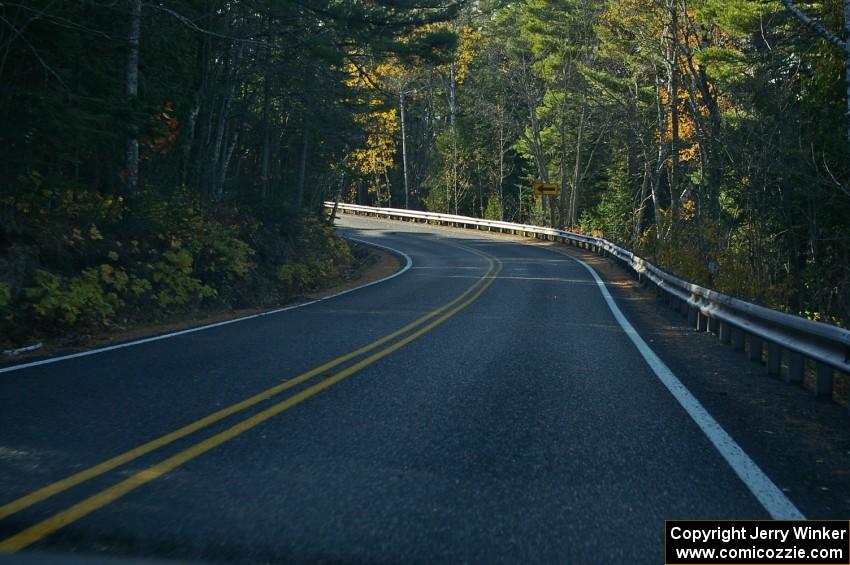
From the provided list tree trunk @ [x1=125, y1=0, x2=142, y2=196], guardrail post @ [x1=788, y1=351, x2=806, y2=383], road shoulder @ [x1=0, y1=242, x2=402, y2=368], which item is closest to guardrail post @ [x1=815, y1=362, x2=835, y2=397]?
guardrail post @ [x1=788, y1=351, x2=806, y2=383]

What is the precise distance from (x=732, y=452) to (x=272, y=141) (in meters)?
32.4

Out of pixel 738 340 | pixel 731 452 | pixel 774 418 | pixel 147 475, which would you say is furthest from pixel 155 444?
pixel 738 340

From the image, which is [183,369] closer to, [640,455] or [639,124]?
[640,455]

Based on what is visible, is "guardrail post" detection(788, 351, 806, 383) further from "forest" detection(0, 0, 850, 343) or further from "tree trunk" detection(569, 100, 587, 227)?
"tree trunk" detection(569, 100, 587, 227)

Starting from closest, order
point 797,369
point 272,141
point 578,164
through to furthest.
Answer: point 797,369, point 272,141, point 578,164

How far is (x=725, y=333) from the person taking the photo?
11.7 meters

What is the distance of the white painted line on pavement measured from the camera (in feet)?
14.4

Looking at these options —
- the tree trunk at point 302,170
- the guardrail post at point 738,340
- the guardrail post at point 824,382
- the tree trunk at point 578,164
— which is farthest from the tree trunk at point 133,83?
the tree trunk at point 578,164

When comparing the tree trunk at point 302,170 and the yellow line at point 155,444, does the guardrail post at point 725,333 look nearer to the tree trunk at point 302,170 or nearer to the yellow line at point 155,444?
the yellow line at point 155,444

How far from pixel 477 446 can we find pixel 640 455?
3.59 ft

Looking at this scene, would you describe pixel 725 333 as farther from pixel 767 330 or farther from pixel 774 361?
pixel 774 361

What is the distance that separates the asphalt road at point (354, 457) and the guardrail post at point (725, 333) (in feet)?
6.74

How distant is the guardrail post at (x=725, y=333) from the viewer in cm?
1152

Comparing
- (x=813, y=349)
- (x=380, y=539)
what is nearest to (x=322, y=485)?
(x=380, y=539)
